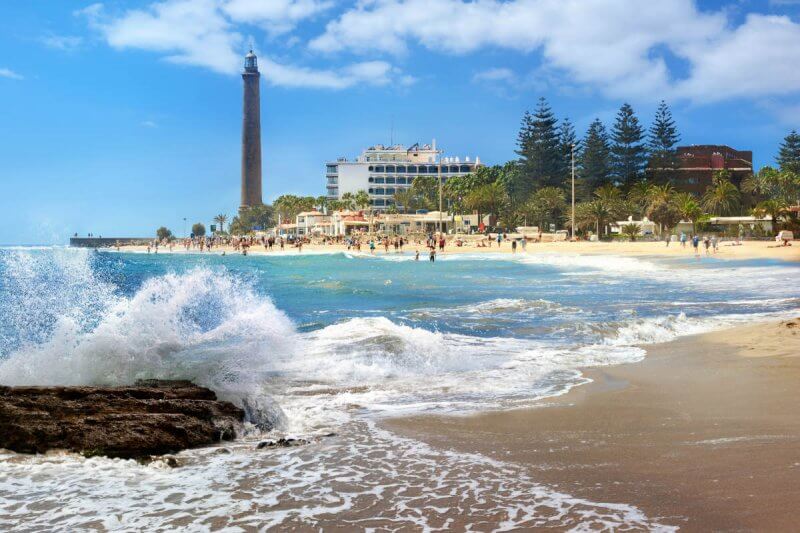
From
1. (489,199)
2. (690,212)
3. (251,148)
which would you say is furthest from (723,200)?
(251,148)

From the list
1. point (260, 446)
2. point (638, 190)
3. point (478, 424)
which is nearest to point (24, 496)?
point (260, 446)

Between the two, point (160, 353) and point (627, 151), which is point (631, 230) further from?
point (160, 353)

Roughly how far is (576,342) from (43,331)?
32.3 feet

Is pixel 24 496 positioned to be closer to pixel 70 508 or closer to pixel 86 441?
pixel 70 508

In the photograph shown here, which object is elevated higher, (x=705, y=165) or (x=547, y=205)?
Answer: (x=705, y=165)

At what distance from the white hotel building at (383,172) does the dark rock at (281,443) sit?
422ft

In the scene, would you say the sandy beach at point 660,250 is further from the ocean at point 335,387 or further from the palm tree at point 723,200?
the ocean at point 335,387

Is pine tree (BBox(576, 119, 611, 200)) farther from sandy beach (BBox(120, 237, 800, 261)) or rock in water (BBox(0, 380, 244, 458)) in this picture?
rock in water (BBox(0, 380, 244, 458))

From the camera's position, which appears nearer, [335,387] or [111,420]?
[111,420]

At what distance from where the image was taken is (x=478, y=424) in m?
5.95

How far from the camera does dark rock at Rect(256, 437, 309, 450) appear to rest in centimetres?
531

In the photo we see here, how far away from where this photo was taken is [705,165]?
289ft

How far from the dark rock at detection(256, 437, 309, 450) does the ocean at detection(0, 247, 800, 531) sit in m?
0.09

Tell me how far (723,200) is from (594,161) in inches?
592
